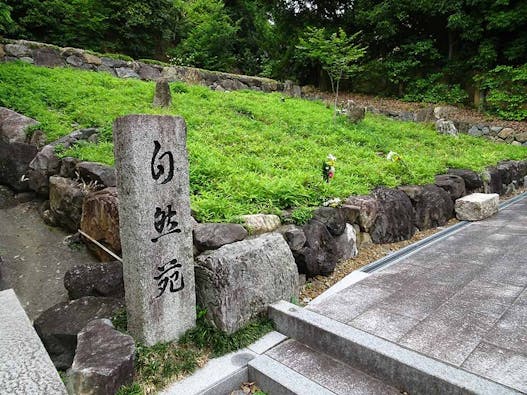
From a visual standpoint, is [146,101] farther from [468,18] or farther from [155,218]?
[468,18]

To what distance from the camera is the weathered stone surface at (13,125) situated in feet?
18.3

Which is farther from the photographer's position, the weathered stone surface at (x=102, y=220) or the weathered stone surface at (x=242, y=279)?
the weathered stone surface at (x=102, y=220)

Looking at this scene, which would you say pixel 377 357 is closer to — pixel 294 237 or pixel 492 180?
pixel 294 237

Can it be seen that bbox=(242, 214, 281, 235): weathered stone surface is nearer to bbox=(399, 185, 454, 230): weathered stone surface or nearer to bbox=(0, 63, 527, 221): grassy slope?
bbox=(0, 63, 527, 221): grassy slope

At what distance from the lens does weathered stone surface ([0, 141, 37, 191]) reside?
521cm

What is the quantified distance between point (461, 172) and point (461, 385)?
5.47 m

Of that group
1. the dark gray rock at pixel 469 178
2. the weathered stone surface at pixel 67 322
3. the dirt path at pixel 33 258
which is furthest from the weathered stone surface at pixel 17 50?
the dark gray rock at pixel 469 178

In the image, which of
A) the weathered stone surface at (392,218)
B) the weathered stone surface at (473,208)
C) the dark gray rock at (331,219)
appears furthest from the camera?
the weathered stone surface at (473,208)

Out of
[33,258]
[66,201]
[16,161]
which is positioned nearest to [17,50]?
[16,161]

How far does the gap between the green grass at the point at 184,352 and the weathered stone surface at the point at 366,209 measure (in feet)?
6.75

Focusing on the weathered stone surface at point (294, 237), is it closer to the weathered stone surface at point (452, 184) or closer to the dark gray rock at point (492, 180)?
the weathered stone surface at point (452, 184)

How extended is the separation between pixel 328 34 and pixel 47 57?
36.4 ft

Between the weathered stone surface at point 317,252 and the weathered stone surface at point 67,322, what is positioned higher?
the weathered stone surface at point 317,252

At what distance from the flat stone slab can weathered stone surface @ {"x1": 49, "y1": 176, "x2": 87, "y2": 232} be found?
1907 mm
